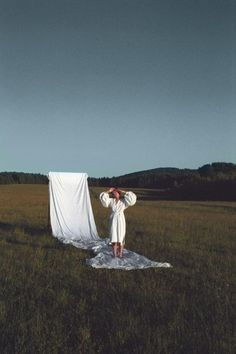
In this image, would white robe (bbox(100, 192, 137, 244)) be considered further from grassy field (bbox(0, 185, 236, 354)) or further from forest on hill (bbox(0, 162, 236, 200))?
forest on hill (bbox(0, 162, 236, 200))

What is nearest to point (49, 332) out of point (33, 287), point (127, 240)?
point (33, 287)

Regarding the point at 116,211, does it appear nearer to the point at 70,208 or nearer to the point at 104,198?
the point at 104,198

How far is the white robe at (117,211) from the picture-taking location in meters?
13.8

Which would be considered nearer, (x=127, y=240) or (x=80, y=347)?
(x=80, y=347)

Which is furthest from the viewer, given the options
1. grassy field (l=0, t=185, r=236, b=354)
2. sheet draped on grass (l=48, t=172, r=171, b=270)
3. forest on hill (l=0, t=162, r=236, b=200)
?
forest on hill (l=0, t=162, r=236, b=200)

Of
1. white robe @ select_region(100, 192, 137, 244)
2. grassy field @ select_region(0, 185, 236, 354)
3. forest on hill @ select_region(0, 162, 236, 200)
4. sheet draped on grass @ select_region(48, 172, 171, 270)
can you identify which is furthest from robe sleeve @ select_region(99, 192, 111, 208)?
forest on hill @ select_region(0, 162, 236, 200)

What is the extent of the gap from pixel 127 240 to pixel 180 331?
35.4ft

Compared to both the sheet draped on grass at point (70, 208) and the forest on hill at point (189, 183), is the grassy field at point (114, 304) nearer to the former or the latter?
the sheet draped on grass at point (70, 208)

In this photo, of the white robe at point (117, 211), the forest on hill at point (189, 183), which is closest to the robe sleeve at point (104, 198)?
the white robe at point (117, 211)

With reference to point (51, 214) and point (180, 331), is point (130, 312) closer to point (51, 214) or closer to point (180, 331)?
→ point (180, 331)

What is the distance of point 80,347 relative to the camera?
6508 mm

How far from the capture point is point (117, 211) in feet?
45.9

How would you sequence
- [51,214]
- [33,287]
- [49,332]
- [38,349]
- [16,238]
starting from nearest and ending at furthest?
[38,349], [49,332], [33,287], [16,238], [51,214]

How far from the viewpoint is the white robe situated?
13844mm
